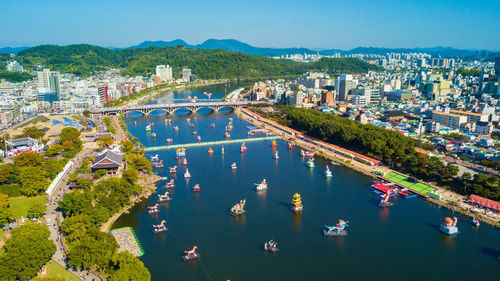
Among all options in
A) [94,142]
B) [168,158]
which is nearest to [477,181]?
[168,158]

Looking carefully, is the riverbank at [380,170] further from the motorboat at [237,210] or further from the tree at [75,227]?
the tree at [75,227]

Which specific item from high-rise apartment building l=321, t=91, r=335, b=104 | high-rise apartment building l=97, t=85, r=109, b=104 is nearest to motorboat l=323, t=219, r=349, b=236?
high-rise apartment building l=321, t=91, r=335, b=104

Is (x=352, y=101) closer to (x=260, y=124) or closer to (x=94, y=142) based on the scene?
(x=260, y=124)

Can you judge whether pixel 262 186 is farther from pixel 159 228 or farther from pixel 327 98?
pixel 327 98

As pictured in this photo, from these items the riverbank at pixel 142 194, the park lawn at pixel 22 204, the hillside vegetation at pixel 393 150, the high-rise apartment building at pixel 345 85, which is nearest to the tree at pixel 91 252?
the riverbank at pixel 142 194

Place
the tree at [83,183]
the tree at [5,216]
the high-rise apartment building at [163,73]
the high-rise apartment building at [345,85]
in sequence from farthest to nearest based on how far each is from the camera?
1. the high-rise apartment building at [163,73]
2. the high-rise apartment building at [345,85]
3. the tree at [83,183]
4. the tree at [5,216]

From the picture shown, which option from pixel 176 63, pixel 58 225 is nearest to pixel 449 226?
pixel 58 225
